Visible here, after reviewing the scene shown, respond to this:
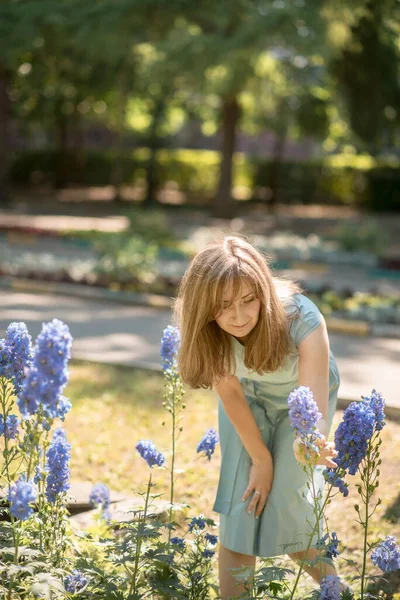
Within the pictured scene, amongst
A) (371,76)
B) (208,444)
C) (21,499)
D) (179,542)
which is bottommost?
(179,542)

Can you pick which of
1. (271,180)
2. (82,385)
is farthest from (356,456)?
(271,180)

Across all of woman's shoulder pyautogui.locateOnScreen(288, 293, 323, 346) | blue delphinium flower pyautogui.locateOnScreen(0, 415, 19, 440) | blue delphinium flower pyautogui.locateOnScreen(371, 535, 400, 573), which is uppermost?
woman's shoulder pyautogui.locateOnScreen(288, 293, 323, 346)

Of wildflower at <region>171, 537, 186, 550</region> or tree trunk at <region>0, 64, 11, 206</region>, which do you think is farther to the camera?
tree trunk at <region>0, 64, 11, 206</region>

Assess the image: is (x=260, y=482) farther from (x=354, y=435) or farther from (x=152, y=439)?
(x=152, y=439)

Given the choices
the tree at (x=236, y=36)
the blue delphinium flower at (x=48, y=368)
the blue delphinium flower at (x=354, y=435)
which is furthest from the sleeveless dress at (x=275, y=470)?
the tree at (x=236, y=36)

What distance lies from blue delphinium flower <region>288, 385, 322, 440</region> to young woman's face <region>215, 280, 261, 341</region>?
2.08ft

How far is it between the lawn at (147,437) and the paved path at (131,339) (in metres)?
0.49

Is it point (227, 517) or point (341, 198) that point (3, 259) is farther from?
point (341, 198)

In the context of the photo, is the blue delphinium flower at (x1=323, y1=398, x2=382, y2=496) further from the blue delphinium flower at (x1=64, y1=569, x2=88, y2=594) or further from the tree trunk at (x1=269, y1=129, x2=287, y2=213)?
the tree trunk at (x1=269, y1=129, x2=287, y2=213)

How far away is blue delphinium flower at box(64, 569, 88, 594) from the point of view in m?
2.38

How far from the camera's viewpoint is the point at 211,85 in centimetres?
1725

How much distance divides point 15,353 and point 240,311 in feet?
2.16

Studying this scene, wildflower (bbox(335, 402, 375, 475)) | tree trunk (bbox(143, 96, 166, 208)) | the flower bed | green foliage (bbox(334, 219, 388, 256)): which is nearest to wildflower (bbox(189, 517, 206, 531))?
the flower bed

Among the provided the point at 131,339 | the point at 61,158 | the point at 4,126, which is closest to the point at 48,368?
the point at 131,339
